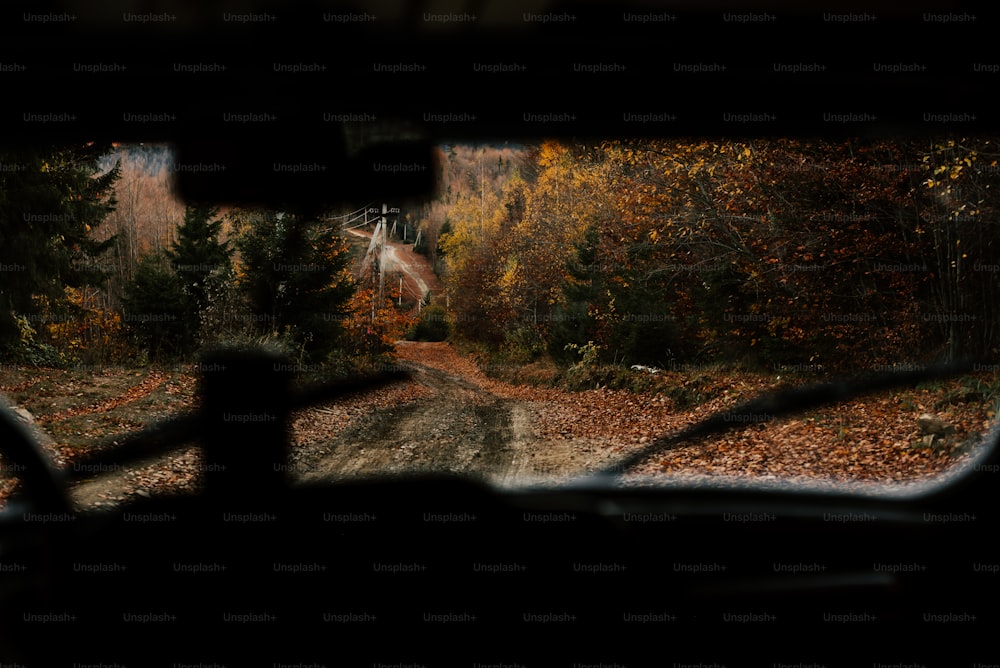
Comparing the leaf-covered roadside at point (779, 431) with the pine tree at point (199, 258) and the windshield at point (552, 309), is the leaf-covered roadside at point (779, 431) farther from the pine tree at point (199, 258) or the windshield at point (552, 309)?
the pine tree at point (199, 258)

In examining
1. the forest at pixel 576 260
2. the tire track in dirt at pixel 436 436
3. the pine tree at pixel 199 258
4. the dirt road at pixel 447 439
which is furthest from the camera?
the tire track in dirt at pixel 436 436

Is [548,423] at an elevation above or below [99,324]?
below

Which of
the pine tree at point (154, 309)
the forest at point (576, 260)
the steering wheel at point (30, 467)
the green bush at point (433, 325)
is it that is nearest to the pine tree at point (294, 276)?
the forest at point (576, 260)

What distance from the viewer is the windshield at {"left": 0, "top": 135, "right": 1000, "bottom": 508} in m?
1.23

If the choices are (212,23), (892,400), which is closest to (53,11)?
(212,23)

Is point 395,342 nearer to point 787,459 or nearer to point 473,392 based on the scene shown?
point 473,392

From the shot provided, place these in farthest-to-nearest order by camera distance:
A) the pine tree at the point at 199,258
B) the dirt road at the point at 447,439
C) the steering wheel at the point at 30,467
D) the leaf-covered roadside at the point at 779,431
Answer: the dirt road at the point at 447,439, the leaf-covered roadside at the point at 779,431, the pine tree at the point at 199,258, the steering wheel at the point at 30,467

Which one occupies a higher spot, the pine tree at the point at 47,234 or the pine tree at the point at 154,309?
the pine tree at the point at 47,234

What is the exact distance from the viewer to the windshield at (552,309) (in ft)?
4.03

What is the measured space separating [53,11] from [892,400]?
3793 mm

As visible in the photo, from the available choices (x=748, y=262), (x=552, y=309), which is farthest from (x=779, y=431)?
(x=552, y=309)

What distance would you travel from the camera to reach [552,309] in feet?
24.2

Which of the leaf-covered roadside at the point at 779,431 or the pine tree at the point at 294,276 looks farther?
the leaf-covered roadside at the point at 779,431

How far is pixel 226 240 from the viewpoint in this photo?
52.7 inches
